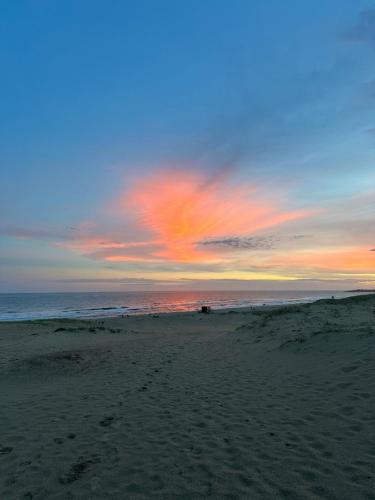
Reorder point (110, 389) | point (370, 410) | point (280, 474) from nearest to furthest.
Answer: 1. point (280, 474)
2. point (370, 410)
3. point (110, 389)

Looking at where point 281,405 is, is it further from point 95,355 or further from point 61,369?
point 95,355

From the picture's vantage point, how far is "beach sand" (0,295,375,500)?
4914 mm

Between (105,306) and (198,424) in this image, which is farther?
(105,306)

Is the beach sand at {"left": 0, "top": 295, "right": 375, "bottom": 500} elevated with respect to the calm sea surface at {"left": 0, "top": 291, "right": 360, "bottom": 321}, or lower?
elevated

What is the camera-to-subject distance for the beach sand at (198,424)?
4.91 meters

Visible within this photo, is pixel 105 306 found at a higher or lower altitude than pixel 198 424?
lower

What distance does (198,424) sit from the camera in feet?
23.5

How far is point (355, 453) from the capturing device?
5418mm

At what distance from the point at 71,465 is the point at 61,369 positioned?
28.5 feet

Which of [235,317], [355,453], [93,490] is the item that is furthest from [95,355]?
[235,317]

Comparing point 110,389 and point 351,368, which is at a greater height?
point 351,368

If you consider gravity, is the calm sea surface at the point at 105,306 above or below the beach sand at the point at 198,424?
below

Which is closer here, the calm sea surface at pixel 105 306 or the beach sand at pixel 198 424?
the beach sand at pixel 198 424

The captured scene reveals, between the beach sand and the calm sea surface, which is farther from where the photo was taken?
the calm sea surface
